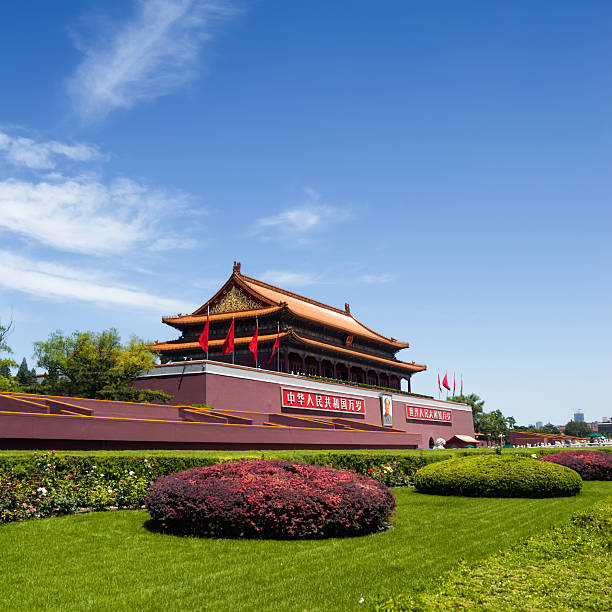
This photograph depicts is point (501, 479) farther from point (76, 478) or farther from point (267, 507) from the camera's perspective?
point (76, 478)

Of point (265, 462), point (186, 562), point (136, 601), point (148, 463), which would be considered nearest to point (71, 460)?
point (148, 463)

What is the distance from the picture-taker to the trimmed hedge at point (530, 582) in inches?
193

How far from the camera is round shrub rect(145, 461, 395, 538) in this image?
8797 millimetres

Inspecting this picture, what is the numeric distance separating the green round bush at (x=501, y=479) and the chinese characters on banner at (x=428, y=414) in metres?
33.0

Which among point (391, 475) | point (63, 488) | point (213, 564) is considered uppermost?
point (63, 488)

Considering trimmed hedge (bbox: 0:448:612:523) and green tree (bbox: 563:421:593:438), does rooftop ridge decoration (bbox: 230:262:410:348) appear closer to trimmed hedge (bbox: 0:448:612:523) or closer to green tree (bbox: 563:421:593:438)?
trimmed hedge (bbox: 0:448:612:523)

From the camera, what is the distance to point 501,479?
1462 centimetres

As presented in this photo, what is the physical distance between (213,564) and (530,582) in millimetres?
3786

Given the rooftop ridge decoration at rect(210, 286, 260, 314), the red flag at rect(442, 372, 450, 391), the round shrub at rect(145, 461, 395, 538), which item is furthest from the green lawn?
the red flag at rect(442, 372, 450, 391)

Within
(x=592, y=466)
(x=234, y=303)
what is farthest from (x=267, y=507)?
(x=234, y=303)

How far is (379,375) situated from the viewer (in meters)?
54.5

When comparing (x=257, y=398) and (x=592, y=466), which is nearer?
(x=592, y=466)

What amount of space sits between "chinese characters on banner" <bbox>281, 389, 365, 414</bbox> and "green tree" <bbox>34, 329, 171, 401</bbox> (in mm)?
8191

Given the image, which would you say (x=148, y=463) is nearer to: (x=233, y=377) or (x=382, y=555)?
(x=382, y=555)
